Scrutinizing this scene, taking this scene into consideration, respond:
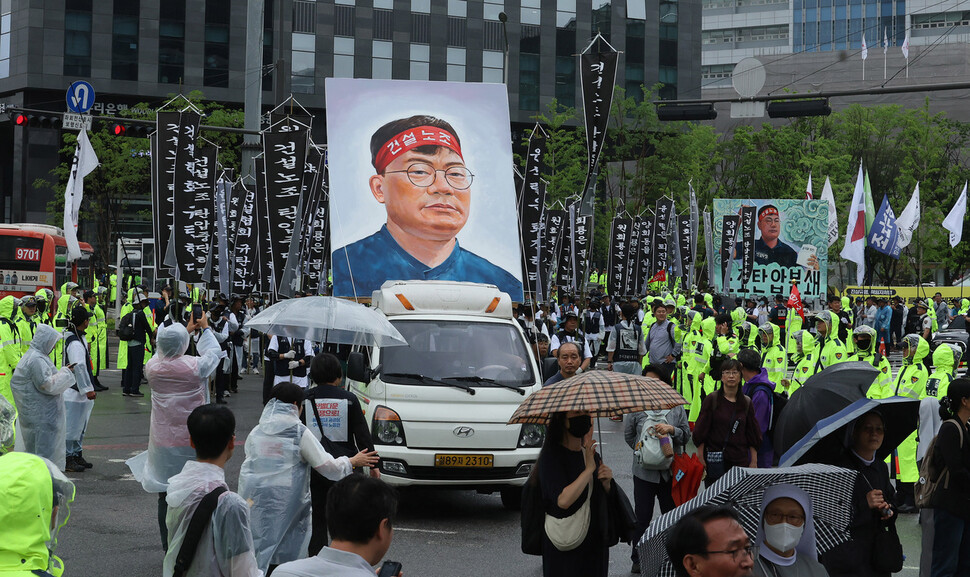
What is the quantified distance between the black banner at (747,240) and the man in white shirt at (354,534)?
1288 inches

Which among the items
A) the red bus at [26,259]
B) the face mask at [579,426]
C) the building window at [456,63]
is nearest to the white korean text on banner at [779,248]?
the red bus at [26,259]

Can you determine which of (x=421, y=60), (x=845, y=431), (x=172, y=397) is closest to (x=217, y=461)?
(x=845, y=431)

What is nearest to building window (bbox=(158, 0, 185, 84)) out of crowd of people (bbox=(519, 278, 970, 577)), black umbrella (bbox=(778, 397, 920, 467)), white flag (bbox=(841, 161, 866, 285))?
white flag (bbox=(841, 161, 866, 285))

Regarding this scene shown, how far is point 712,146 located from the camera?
182 ft

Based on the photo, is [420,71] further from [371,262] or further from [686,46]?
[371,262]

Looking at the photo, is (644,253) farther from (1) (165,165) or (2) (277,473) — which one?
(2) (277,473)

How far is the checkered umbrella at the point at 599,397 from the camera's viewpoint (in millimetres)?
5379

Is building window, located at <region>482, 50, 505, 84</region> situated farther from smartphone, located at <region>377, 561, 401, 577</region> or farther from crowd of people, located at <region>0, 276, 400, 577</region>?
smartphone, located at <region>377, 561, 401, 577</region>

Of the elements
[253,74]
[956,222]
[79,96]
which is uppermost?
[253,74]

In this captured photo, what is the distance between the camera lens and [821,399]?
5.65 metres

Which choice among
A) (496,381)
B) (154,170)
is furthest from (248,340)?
(496,381)

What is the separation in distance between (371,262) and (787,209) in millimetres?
27781

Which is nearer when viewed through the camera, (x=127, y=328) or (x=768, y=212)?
(x=127, y=328)

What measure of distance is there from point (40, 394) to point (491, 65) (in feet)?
168
